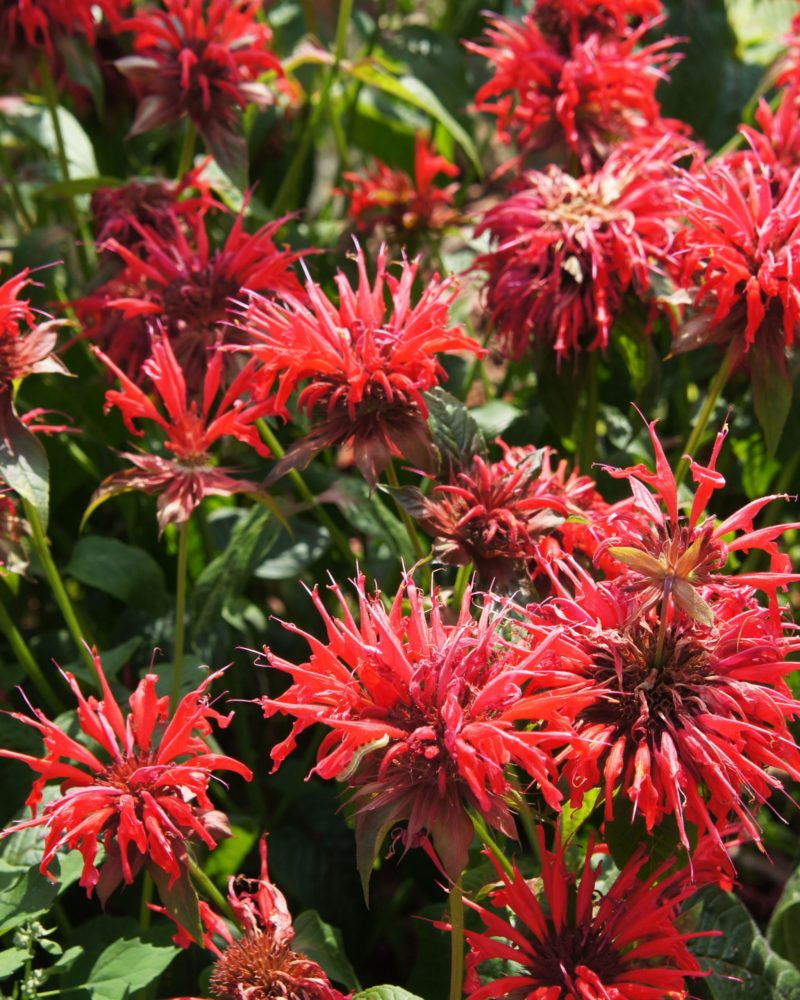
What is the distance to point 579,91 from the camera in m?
1.48

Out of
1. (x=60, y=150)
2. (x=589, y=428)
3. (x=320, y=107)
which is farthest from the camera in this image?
(x=320, y=107)

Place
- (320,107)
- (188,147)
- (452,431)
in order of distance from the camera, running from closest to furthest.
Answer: (452,431) < (188,147) < (320,107)

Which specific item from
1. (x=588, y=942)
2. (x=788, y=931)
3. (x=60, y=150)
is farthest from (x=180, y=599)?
(x=60, y=150)

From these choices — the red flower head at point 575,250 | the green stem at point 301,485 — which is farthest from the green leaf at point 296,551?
the red flower head at point 575,250

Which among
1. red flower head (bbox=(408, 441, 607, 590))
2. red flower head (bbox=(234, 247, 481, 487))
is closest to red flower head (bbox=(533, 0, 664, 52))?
red flower head (bbox=(234, 247, 481, 487))

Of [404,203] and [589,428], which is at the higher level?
[404,203]

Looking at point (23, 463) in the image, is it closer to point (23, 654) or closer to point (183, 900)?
point (23, 654)

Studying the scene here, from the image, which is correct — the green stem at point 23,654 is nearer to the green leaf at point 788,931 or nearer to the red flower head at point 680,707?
the red flower head at point 680,707

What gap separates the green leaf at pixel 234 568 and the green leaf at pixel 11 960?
385mm

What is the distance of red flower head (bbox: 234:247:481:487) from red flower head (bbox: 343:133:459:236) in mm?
652

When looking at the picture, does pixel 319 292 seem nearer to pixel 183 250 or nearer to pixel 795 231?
pixel 183 250

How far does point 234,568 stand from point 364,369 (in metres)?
0.34

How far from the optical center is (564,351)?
1303 mm

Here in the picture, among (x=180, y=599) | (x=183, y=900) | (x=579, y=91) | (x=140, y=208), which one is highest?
(x=579, y=91)
